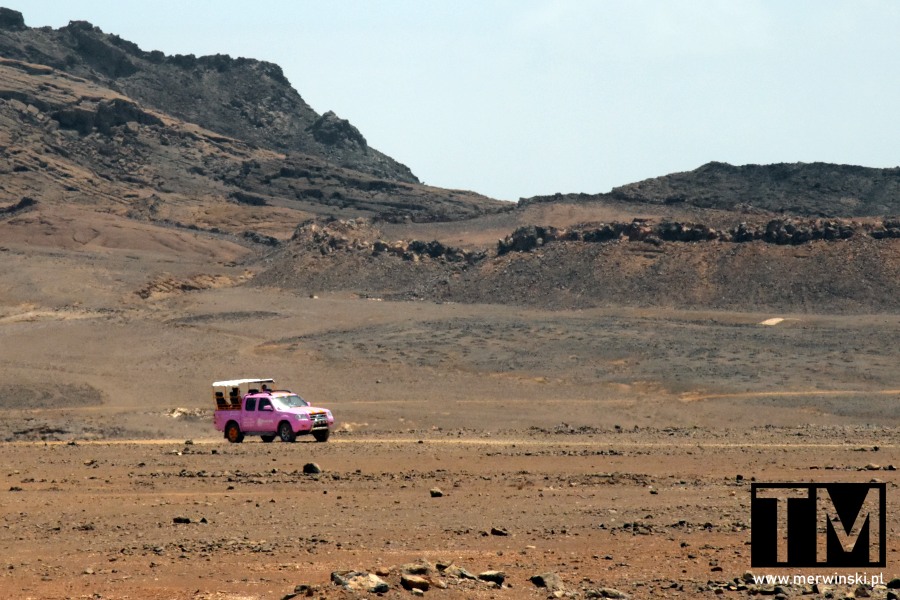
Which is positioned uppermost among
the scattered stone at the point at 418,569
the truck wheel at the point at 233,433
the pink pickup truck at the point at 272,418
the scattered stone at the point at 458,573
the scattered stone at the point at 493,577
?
the scattered stone at the point at 418,569

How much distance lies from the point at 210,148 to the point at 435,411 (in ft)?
346

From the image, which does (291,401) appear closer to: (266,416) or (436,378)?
(266,416)

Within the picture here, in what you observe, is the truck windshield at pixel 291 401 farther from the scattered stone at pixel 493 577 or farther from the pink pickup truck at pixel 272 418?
the scattered stone at pixel 493 577

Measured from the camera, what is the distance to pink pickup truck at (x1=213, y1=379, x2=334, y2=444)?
27.1 metres

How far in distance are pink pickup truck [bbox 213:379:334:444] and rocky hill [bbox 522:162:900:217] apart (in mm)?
65685

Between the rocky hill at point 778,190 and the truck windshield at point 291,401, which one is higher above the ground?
the rocky hill at point 778,190

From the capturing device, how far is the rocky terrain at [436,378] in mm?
13289

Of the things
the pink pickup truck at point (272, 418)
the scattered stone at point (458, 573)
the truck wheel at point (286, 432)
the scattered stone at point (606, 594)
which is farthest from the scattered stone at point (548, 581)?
the truck wheel at point (286, 432)

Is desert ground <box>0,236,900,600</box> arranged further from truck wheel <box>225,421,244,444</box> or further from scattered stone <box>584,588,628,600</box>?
truck wheel <box>225,421,244,444</box>

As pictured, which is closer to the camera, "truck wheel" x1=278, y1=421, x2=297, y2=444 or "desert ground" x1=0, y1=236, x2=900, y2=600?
"desert ground" x1=0, y1=236, x2=900, y2=600

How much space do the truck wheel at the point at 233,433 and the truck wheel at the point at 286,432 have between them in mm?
991

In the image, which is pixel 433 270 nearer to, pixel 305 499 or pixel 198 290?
pixel 198 290

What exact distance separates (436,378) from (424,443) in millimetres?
15505

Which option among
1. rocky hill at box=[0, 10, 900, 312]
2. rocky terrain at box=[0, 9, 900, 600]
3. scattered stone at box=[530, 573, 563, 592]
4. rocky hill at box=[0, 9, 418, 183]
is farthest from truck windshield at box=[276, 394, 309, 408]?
rocky hill at box=[0, 9, 418, 183]
